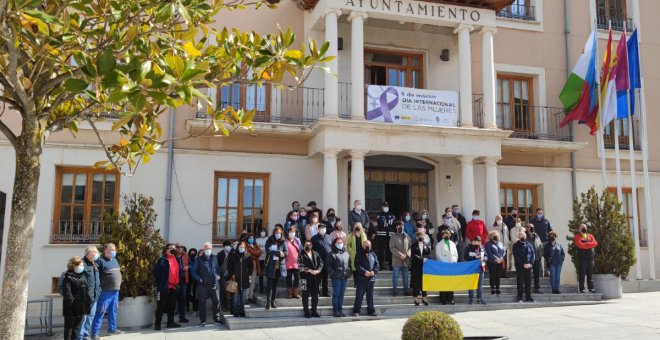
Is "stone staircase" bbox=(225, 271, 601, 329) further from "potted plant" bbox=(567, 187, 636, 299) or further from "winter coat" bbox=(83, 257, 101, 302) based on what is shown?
"winter coat" bbox=(83, 257, 101, 302)

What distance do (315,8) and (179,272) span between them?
319 inches

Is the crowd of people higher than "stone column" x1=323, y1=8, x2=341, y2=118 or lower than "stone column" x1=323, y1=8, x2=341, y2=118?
lower

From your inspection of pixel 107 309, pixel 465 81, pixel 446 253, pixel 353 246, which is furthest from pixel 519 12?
pixel 107 309

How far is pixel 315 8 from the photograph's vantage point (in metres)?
15.5

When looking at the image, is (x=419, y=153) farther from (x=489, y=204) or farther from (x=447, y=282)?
(x=447, y=282)

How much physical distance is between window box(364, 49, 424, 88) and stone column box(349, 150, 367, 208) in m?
3.16

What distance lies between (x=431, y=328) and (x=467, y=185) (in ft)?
28.9

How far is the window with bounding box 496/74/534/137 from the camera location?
17.7 meters

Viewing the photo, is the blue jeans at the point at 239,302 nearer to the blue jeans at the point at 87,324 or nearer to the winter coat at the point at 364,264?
the winter coat at the point at 364,264

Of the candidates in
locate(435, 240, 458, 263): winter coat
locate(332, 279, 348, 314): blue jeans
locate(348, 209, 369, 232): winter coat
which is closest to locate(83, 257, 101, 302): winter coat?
locate(332, 279, 348, 314): blue jeans

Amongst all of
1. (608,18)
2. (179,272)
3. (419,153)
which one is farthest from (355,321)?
(608,18)

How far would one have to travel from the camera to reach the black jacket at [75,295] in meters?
9.28

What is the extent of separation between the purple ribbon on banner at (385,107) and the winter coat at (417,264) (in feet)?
12.4

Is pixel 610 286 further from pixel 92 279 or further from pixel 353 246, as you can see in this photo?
pixel 92 279
